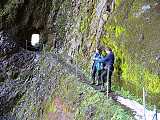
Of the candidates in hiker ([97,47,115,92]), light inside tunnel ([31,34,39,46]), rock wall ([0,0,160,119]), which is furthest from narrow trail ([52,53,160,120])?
light inside tunnel ([31,34,39,46])

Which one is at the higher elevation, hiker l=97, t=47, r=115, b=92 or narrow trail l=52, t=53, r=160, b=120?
hiker l=97, t=47, r=115, b=92

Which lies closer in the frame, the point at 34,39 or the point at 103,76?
the point at 103,76

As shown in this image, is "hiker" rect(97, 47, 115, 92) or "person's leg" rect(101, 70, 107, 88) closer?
"hiker" rect(97, 47, 115, 92)

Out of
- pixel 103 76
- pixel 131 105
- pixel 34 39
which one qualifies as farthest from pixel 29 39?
pixel 131 105

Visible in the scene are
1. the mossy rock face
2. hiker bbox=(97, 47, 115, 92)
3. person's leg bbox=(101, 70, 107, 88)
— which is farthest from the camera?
person's leg bbox=(101, 70, 107, 88)

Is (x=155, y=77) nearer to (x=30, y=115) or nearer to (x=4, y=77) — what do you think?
(x=30, y=115)

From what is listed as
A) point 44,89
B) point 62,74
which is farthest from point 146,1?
point 44,89

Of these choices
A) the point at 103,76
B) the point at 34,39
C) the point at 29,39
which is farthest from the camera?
the point at 29,39

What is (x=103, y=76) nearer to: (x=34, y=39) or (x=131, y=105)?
(x=131, y=105)

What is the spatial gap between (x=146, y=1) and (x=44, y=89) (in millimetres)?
8303

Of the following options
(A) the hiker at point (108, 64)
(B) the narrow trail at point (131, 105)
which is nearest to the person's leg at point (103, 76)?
(A) the hiker at point (108, 64)

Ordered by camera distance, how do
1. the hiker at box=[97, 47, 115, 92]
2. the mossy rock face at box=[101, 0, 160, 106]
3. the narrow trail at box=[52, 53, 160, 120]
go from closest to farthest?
the narrow trail at box=[52, 53, 160, 120] < the mossy rock face at box=[101, 0, 160, 106] < the hiker at box=[97, 47, 115, 92]

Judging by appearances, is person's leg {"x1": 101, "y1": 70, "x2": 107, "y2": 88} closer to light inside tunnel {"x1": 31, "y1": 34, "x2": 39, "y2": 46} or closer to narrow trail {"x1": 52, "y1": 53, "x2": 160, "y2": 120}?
narrow trail {"x1": 52, "y1": 53, "x2": 160, "y2": 120}

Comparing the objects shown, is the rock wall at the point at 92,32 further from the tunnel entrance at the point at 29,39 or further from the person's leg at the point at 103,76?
the person's leg at the point at 103,76
